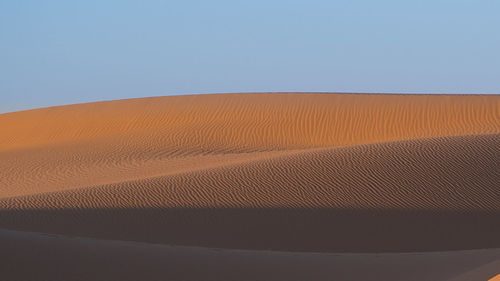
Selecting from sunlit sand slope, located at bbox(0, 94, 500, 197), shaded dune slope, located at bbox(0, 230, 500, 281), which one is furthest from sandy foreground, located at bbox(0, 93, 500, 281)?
sunlit sand slope, located at bbox(0, 94, 500, 197)

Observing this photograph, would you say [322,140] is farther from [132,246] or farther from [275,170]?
[132,246]

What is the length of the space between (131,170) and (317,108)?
14840 mm

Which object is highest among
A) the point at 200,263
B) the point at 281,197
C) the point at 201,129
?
the point at 201,129

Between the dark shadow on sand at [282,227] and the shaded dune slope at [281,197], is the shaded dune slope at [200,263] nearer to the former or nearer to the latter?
A: the dark shadow on sand at [282,227]

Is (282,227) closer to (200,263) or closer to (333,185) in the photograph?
(333,185)

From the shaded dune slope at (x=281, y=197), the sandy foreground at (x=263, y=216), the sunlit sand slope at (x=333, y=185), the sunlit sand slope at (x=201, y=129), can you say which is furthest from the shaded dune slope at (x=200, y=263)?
the sunlit sand slope at (x=201, y=129)

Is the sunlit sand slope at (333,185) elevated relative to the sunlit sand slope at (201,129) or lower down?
lower down

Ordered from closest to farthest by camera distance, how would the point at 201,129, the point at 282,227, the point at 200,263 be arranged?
the point at 200,263 → the point at 282,227 → the point at 201,129

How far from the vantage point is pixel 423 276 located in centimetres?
681

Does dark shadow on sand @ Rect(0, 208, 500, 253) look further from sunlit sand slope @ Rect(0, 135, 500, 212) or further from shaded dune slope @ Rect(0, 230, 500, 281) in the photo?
shaded dune slope @ Rect(0, 230, 500, 281)

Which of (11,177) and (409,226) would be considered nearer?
(409,226)

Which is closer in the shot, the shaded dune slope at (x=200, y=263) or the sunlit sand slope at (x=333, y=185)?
the shaded dune slope at (x=200, y=263)

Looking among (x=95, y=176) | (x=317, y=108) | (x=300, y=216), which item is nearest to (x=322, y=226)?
(x=300, y=216)

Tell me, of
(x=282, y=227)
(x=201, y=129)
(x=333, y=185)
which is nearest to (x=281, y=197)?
(x=333, y=185)
